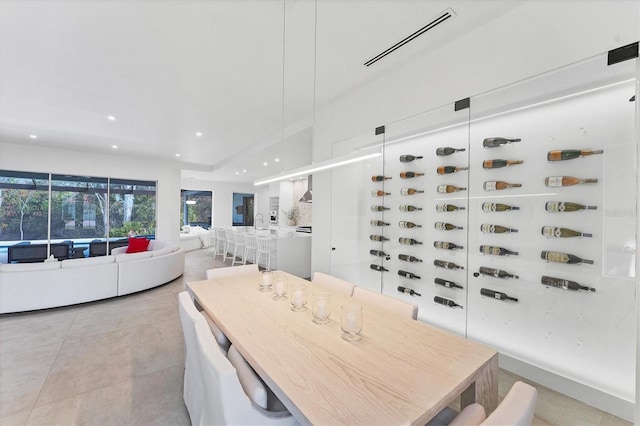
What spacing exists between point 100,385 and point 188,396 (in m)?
0.94

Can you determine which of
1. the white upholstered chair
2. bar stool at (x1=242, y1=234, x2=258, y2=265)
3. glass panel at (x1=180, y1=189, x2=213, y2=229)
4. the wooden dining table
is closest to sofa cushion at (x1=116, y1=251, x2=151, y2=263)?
bar stool at (x1=242, y1=234, x2=258, y2=265)

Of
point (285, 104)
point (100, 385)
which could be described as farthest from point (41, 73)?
point (100, 385)

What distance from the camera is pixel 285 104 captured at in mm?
3787

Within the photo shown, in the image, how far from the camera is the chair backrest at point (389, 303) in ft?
5.81

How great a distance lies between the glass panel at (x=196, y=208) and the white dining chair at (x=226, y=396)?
10.9m

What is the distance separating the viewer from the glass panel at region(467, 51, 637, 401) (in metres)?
1.76

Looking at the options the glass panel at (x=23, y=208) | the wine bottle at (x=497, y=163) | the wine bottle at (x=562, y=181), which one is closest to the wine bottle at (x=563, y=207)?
the wine bottle at (x=562, y=181)

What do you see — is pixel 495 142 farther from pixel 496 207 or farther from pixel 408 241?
pixel 408 241

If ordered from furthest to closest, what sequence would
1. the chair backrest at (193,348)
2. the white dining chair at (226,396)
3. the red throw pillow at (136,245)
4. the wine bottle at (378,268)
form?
the red throw pillow at (136,245), the wine bottle at (378,268), the chair backrest at (193,348), the white dining chair at (226,396)

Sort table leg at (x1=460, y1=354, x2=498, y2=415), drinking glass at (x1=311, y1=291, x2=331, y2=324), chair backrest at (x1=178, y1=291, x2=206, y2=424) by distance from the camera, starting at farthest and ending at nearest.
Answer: drinking glass at (x1=311, y1=291, x2=331, y2=324) → chair backrest at (x1=178, y1=291, x2=206, y2=424) → table leg at (x1=460, y1=354, x2=498, y2=415)

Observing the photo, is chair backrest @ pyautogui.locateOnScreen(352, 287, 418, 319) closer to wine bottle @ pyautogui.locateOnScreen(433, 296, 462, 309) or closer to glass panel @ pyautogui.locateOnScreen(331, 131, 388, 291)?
wine bottle @ pyautogui.locateOnScreen(433, 296, 462, 309)

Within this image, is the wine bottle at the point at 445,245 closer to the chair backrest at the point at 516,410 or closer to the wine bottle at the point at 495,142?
the wine bottle at the point at 495,142

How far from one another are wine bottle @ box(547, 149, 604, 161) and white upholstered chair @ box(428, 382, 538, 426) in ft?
5.84

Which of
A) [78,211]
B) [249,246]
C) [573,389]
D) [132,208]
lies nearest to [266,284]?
[573,389]
